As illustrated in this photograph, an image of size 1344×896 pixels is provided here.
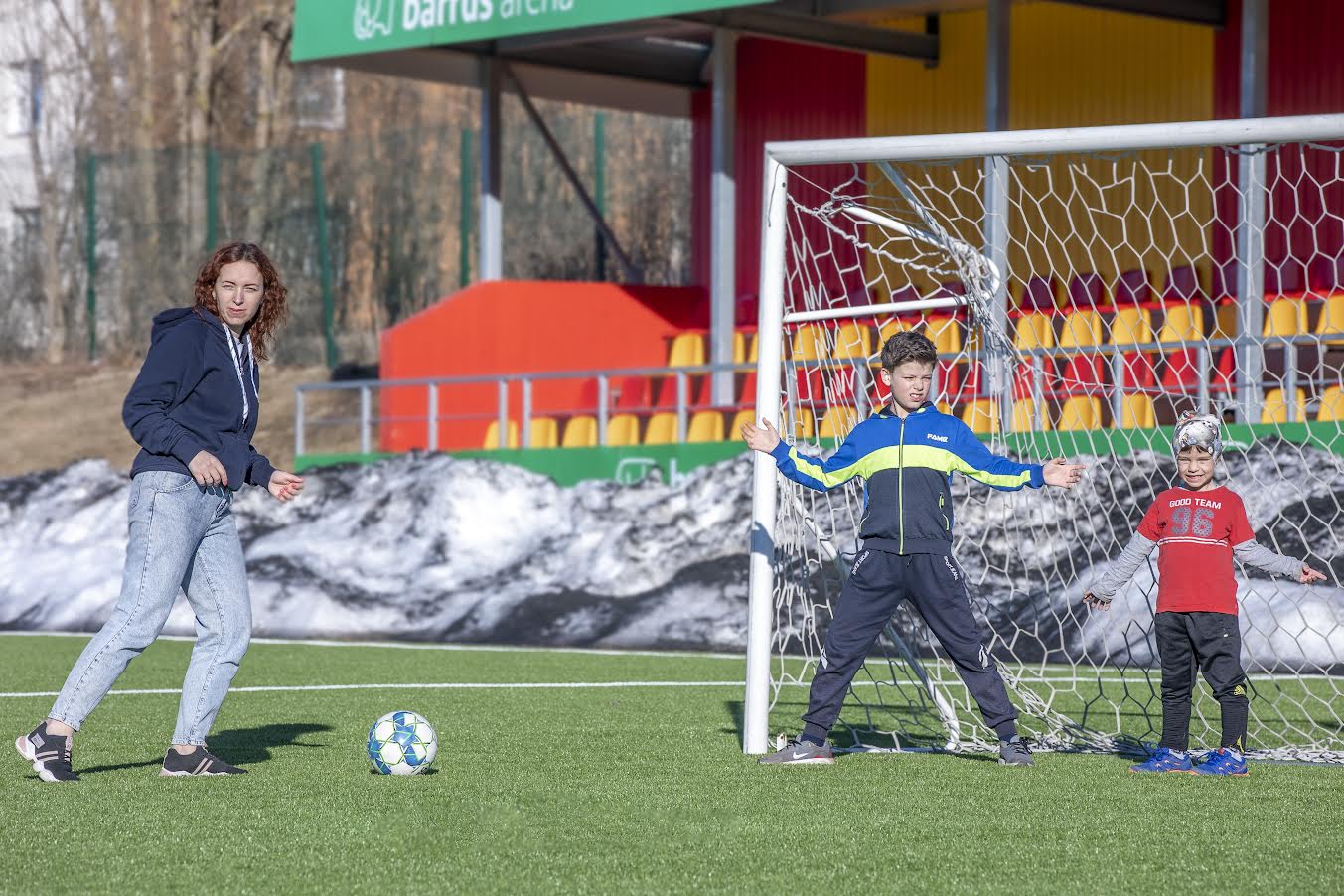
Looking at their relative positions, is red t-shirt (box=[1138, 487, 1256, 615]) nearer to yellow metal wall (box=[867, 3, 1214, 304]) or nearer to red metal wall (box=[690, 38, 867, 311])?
yellow metal wall (box=[867, 3, 1214, 304])

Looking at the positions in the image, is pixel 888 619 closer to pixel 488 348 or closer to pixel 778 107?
pixel 488 348

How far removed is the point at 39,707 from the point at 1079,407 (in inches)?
292

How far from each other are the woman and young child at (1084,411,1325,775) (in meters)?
3.13

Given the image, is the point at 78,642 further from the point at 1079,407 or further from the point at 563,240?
the point at 563,240

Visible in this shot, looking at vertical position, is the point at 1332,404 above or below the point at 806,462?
above

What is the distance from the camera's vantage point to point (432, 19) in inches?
761

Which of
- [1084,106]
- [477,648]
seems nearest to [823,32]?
[1084,106]

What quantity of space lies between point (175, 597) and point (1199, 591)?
366 cm

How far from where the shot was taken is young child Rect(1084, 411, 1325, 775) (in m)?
6.93

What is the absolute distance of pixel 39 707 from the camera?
29.2 ft

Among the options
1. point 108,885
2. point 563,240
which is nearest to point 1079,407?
point 108,885

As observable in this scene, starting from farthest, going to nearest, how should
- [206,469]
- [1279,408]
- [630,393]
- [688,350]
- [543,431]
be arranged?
1. [630,393]
2. [688,350]
3. [543,431]
4. [1279,408]
5. [206,469]

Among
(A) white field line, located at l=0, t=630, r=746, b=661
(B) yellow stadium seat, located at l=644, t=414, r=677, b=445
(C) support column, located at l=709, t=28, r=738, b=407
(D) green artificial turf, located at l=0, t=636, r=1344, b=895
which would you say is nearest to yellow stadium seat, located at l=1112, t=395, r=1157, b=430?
(A) white field line, located at l=0, t=630, r=746, b=661

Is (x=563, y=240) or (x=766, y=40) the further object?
(x=563, y=240)
